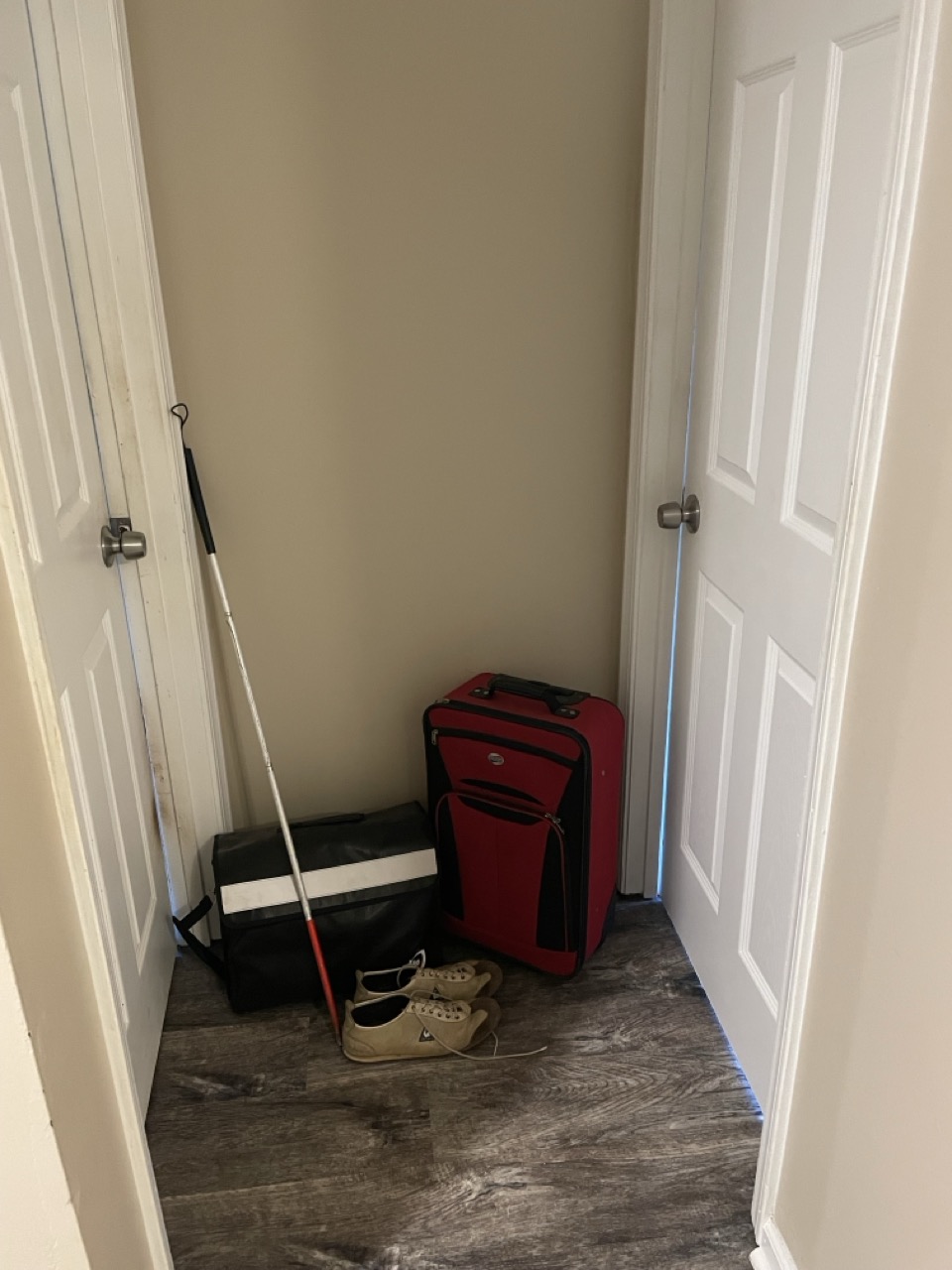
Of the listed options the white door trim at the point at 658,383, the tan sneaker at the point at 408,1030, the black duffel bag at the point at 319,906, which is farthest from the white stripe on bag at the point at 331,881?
the white door trim at the point at 658,383

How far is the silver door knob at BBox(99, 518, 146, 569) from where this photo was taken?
1.74 metres

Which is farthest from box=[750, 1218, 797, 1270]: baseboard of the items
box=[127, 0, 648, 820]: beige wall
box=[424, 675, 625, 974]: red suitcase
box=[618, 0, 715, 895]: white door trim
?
box=[127, 0, 648, 820]: beige wall

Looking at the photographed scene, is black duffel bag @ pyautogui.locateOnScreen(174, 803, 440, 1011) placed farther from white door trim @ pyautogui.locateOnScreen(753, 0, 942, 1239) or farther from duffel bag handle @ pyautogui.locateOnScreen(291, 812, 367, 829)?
white door trim @ pyautogui.locateOnScreen(753, 0, 942, 1239)

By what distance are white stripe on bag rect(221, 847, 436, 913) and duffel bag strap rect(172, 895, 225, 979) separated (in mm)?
175

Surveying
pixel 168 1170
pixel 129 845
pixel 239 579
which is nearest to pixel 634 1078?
pixel 168 1170

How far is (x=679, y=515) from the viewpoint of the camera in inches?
74.0

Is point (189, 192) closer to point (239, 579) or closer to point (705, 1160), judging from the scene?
point (239, 579)

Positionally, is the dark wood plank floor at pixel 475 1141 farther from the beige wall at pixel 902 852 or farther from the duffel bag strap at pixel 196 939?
the beige wall at pixel 902 852

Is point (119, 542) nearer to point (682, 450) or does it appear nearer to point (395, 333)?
point (395, 333)

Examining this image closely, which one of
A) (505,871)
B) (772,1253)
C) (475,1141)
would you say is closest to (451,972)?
(505,871)

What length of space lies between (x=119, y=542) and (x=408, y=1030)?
1.05m

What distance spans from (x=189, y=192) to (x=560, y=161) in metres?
0.68

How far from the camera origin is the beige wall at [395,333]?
1.72m

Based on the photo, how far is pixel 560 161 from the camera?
181cm
